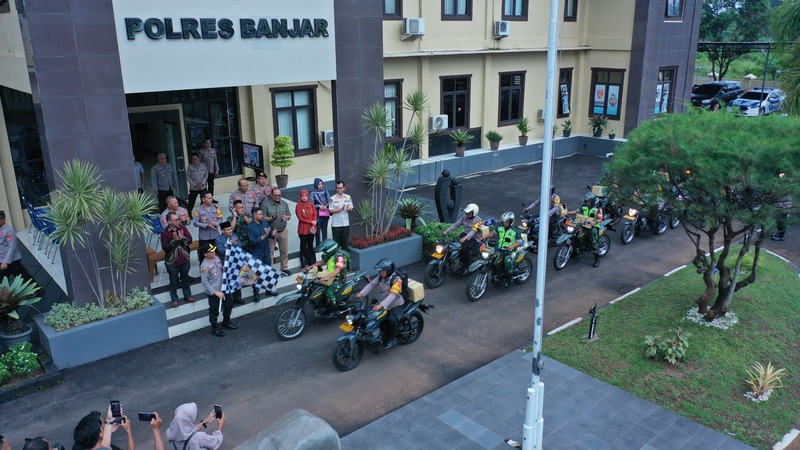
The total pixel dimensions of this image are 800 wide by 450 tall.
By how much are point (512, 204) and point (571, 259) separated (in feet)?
15.4

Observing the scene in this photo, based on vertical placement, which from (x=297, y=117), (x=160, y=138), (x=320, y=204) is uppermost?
(x=297, y=117)

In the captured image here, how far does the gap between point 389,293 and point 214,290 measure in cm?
292

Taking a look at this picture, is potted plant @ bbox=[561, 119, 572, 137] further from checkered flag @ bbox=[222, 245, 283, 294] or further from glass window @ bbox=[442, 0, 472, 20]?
checkered flag @ bbox=[222, 245, 283, 294]

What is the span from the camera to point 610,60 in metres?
25.5

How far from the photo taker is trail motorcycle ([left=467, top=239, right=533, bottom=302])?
39.4 feet

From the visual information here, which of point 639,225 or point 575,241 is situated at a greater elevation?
point 575,241

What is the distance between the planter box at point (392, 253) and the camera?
13.1 m

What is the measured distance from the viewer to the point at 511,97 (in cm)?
2428

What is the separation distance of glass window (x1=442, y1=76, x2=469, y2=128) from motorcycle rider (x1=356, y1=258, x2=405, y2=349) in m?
13.5

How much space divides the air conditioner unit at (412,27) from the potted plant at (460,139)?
3.92 meters

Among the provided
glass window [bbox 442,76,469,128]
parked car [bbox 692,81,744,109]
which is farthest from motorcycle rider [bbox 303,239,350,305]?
parked car [bbox 692,81,744,109]

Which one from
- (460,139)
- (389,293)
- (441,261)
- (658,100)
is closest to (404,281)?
(389,293)

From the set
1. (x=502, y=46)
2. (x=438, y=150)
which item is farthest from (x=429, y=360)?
(x=502, y=46)

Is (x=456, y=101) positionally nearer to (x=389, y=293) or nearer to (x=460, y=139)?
(x=460, y=139)
